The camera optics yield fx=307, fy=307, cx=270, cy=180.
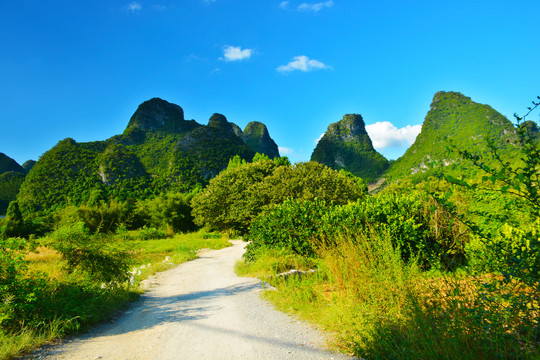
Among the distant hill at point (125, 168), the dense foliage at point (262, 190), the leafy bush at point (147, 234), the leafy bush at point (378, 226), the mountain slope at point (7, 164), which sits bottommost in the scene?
the leafy bush at point (147, 234)

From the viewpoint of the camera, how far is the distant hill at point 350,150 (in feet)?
408

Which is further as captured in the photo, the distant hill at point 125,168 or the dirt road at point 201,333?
the distant hill at point 125,168

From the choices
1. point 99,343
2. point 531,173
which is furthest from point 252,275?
point 531,173

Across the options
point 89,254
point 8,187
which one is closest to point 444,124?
point 89,254

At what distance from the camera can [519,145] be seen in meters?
2.10

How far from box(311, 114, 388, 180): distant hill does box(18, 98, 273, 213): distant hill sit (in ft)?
175

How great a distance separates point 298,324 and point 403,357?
7.04 ft

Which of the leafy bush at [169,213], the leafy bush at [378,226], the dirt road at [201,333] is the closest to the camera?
the dirt road at [201,333]

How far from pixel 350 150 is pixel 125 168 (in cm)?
9012

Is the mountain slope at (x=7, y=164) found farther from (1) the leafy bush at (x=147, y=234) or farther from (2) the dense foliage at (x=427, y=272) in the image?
(2) the dense foliage at (x=427, y=272)

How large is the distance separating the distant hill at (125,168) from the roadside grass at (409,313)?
57.8 m

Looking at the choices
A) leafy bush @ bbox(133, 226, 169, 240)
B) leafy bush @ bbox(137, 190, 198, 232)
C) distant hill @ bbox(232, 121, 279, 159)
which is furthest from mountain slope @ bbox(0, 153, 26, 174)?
leafy bush @ bbox(133, 226, 169, 240)

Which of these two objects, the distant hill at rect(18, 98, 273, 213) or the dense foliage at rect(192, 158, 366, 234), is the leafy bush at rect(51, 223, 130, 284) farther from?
the distant hill at rect(18, 98, 273, 213)

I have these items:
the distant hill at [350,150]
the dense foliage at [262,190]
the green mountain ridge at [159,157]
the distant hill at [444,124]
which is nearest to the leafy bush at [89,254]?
the dense foliage at [262,190]
